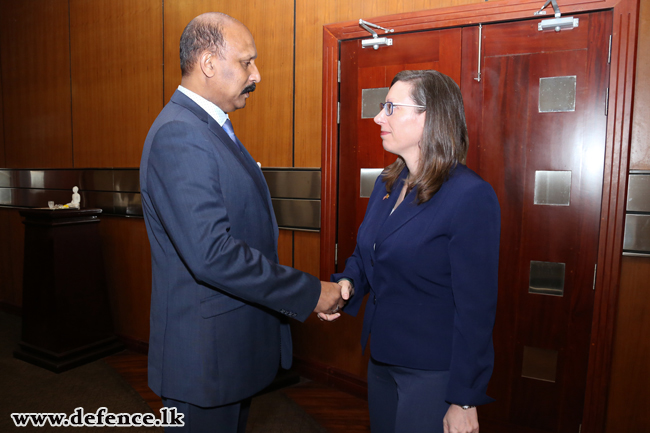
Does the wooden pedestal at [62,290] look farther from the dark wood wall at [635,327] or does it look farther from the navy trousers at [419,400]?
the dark wood wall at [635,327]

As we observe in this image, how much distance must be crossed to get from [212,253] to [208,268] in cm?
4

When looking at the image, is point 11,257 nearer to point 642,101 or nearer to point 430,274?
point 430,274

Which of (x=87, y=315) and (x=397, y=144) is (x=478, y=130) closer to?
(x=397, y=144)

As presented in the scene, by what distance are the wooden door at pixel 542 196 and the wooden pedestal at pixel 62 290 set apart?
3.04m

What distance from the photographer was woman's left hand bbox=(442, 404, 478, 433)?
1.25 m

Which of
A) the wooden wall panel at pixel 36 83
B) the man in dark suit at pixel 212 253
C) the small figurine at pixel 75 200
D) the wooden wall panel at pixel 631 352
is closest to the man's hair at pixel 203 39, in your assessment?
the man in dark suit at pixel 212 253

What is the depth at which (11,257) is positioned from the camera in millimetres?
4918

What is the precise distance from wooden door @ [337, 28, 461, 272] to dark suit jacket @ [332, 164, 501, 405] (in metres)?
1.46

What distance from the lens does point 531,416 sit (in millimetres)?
2529

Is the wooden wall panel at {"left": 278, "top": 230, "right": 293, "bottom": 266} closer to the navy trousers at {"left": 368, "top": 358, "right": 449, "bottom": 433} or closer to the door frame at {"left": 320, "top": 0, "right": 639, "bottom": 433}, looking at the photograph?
the door frame at {"left": 320, "top": 0, "right": 639, "bottom": 433}

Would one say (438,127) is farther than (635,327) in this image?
No

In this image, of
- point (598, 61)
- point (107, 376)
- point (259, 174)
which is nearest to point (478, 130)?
point (598, 61)

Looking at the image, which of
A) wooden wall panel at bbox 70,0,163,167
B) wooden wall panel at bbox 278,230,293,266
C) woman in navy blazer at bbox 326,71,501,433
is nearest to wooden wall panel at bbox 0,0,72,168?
wooden wall panel at bbox 70,0,163,167

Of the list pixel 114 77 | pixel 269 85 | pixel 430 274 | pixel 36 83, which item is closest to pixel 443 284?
pixel 430 274
